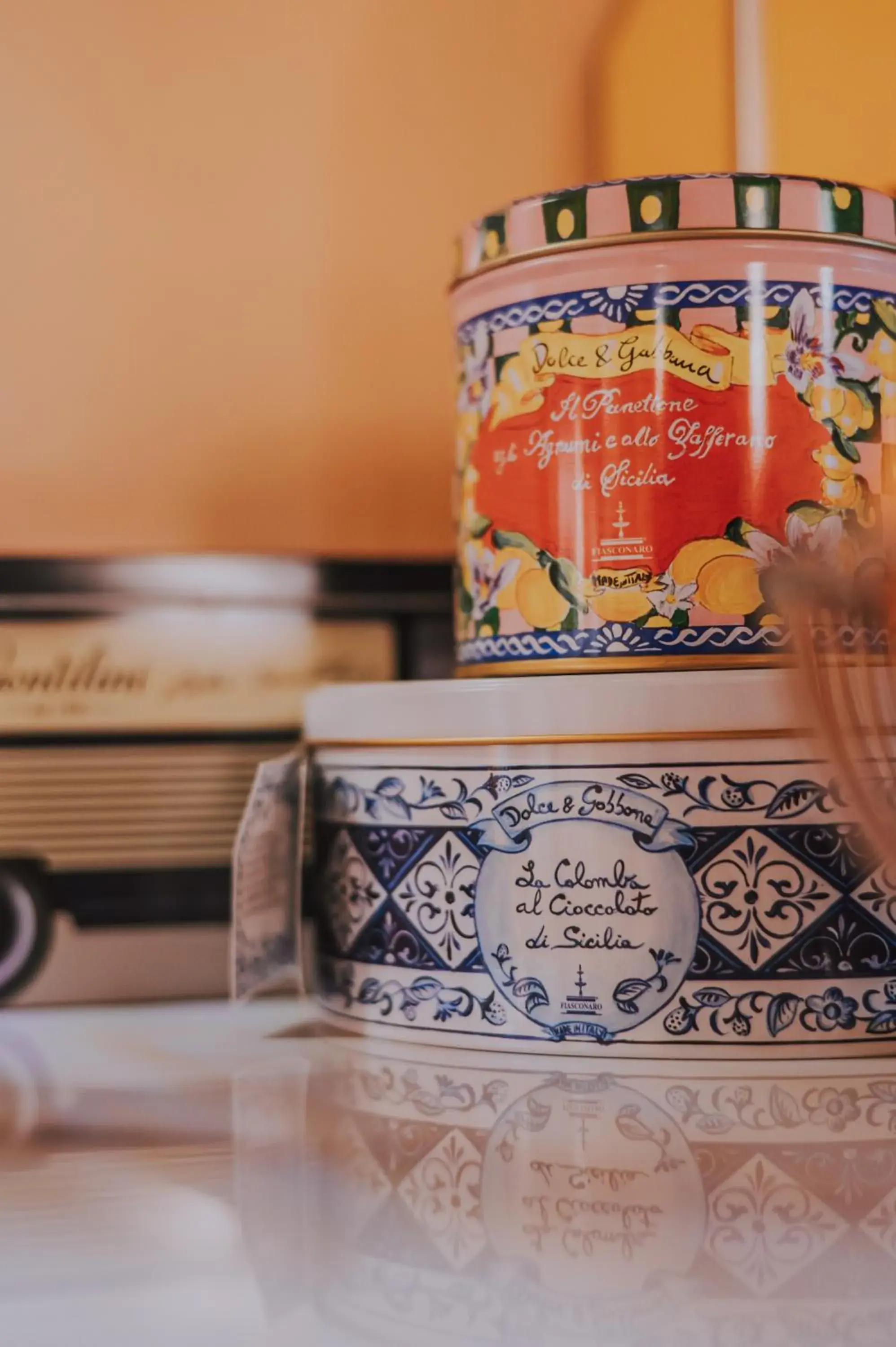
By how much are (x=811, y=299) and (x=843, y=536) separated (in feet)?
0.27

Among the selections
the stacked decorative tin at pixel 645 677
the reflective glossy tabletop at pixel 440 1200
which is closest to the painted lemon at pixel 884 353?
the stacked decorative tin at pixel 645 677

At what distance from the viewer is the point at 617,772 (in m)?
0.45

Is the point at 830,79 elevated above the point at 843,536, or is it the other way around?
the point at 830,79

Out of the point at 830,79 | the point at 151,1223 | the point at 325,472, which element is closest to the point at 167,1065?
the point at 151,1223

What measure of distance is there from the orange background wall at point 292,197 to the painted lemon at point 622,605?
0.22m

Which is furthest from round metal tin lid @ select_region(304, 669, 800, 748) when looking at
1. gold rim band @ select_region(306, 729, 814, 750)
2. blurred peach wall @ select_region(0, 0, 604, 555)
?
blurred peach wall @ select_region(0, 0, 604, 555)

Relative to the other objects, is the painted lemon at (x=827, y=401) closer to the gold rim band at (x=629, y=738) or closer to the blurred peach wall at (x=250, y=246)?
the gold rim band at (x=629, y=738)

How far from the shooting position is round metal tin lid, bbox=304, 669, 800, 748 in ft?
1.45

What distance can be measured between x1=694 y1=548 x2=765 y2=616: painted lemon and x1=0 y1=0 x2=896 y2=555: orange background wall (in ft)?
0.76

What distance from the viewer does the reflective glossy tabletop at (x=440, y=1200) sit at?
28cm

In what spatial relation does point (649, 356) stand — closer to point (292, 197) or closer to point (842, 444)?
point (842, 444)

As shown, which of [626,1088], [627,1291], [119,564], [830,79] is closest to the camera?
[627,1291]

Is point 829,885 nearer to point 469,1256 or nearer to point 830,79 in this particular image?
point 469,1256

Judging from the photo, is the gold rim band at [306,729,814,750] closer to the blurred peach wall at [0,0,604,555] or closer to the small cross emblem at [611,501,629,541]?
the small cross emblem at [611,501,629,541]
